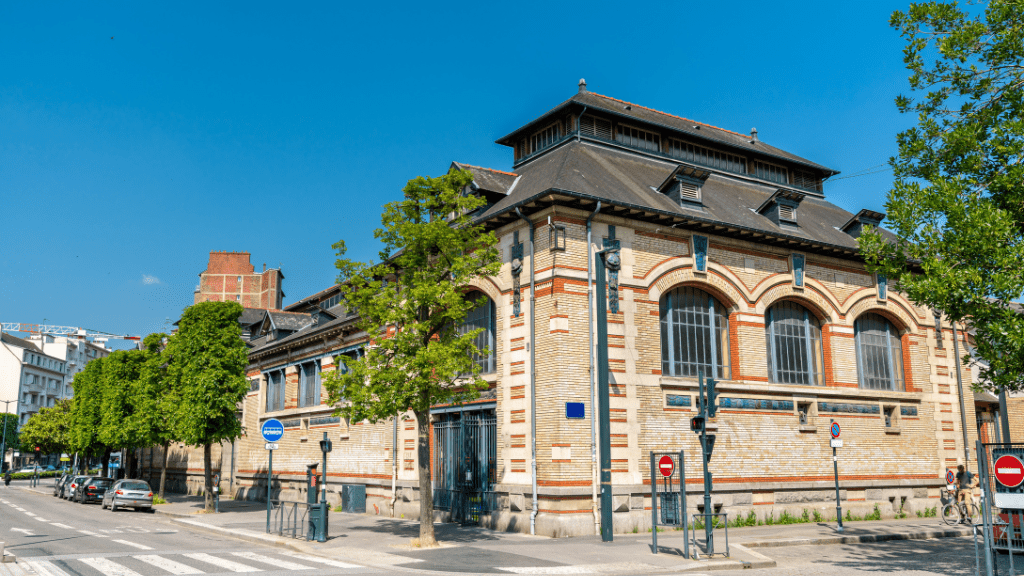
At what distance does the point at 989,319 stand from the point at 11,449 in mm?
A: 104031

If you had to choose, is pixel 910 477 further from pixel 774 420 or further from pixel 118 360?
pixel 118 360

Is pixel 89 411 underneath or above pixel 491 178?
underneath

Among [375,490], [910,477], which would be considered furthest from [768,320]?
[375,490]

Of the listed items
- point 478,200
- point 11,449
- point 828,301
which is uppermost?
point 478,200

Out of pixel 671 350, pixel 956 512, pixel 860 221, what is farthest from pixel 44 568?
pixel 860 221

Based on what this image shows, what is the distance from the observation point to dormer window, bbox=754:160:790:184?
2847 cm

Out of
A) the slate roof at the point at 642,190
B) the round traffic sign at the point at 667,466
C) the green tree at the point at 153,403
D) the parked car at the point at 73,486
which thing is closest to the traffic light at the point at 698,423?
the round traffic sign at the point at 667,466

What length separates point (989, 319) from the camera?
12992 mm

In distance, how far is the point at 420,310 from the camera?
1761 cm

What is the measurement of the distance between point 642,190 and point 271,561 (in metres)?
13.4

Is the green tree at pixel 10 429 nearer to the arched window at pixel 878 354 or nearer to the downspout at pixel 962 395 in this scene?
the arched window at pixel 878 354

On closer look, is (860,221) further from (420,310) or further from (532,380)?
(420,310)

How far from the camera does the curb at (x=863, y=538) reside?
16786 mm

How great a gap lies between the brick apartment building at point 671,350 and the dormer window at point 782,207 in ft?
0.24
